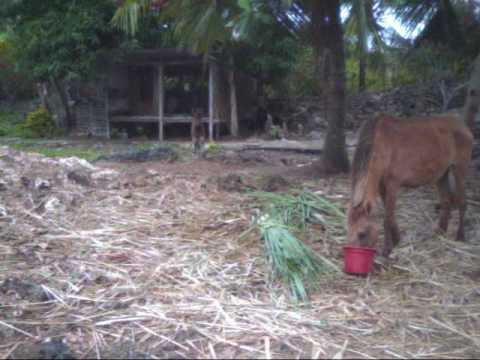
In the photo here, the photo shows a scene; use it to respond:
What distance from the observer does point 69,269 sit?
17.0ft

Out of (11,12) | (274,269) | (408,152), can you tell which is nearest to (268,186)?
(408,152)

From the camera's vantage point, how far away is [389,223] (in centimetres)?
588

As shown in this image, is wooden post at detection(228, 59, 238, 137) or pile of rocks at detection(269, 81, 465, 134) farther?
pile of rocks at detection(269, 81, 465, 134)

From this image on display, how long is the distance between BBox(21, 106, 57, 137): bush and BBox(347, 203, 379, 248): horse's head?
16668mm

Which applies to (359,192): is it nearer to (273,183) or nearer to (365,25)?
(273,183)

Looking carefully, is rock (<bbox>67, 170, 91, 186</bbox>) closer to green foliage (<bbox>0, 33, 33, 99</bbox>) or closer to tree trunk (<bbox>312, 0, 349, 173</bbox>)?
tree trunk (<bbox>312, 0, 349, 173</bbox>)

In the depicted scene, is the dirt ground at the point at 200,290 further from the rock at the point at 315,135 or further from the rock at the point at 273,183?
the rock at the point at 315,135

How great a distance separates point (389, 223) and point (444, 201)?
142 centimetres

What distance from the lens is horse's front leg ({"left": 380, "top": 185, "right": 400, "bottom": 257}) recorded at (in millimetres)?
5836

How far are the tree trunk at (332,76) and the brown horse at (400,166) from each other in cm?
306

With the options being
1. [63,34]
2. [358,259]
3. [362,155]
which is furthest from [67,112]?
[358,259]

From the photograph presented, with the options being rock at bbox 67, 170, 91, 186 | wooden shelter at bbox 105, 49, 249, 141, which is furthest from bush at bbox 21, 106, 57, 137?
rock at bbox 67, 170, 91, 186

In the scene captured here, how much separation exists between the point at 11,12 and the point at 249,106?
8514 millimetres

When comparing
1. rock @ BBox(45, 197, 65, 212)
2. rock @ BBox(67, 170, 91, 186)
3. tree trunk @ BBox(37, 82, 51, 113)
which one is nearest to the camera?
rock @ BBox(45, 197, 65, 212)
